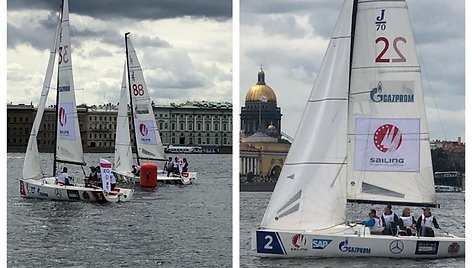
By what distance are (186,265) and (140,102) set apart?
5.41m

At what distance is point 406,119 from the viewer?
6051 millimetres

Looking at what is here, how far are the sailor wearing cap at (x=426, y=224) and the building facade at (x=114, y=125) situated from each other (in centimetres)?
128

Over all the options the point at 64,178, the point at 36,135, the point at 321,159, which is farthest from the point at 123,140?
the point at 321,159

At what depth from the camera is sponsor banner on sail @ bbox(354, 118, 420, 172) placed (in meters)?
6.06

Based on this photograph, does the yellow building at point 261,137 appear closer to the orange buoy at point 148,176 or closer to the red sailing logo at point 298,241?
the red sailing logo at point 298,241

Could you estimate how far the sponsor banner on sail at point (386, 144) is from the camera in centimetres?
606

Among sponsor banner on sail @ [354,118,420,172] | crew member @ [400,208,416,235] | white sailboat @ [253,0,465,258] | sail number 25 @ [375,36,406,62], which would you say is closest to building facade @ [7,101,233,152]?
white sailboat @ [253,0,465,258]

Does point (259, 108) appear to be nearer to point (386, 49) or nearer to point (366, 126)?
point (366, 126)

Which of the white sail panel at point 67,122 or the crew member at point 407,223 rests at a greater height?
the white sail panel at point 67,122

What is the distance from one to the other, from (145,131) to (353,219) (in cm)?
588

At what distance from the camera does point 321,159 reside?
19.9ft

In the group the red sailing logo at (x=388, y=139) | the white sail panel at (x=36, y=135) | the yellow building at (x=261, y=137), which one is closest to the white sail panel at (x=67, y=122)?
the white sail panel at (x=36, y=135)
